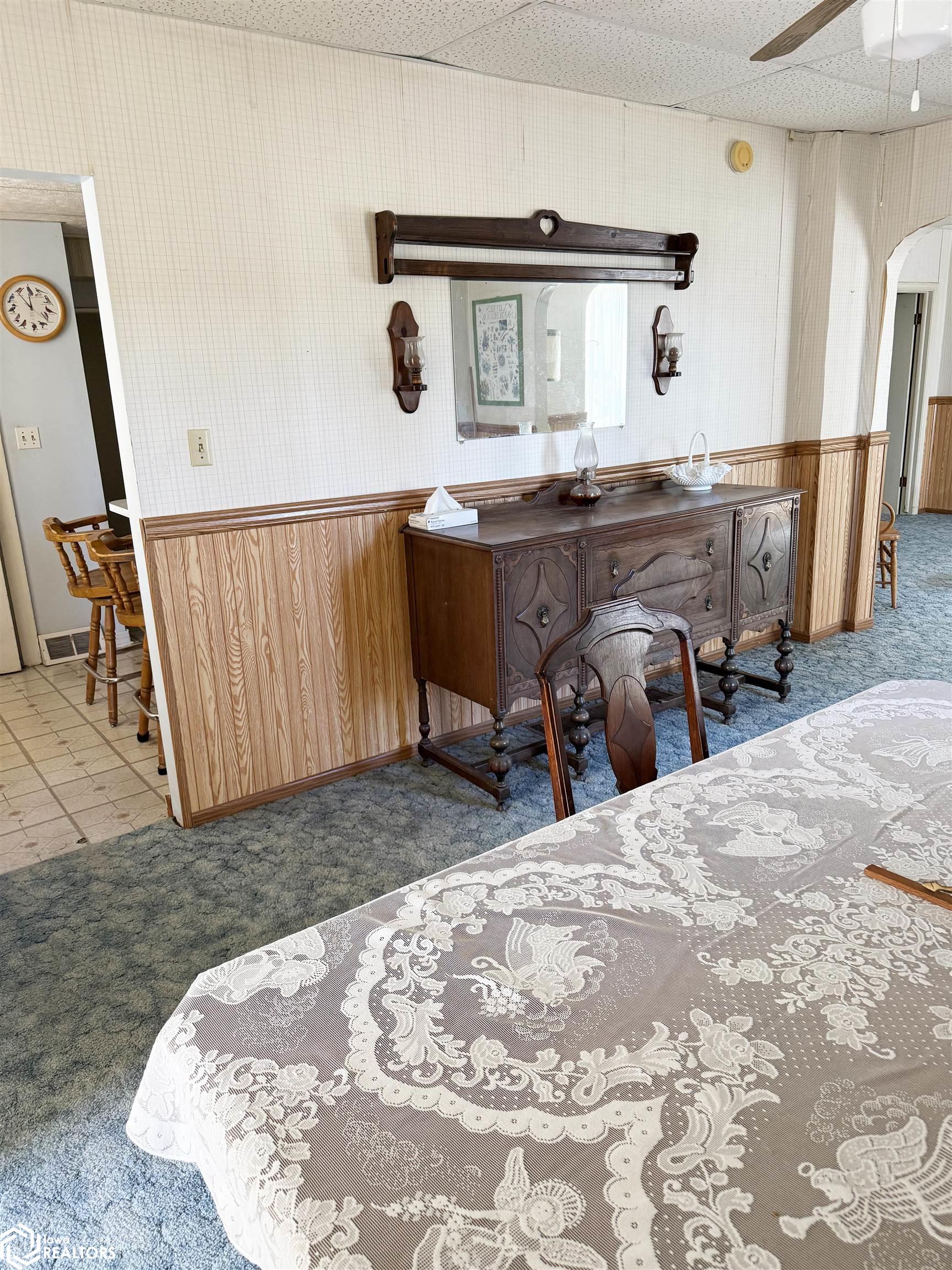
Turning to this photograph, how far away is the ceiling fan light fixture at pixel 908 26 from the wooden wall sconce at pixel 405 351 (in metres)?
1.78

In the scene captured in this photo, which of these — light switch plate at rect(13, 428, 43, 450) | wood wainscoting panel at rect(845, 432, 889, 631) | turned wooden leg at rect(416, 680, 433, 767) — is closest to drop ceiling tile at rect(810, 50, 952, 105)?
wood wainscoting panel at rect(845, 432, 889, 631)

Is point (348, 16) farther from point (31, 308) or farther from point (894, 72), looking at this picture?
point (31, 308)

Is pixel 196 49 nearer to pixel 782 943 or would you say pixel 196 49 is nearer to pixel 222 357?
pixel 222 357

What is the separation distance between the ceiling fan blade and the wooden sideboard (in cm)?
150

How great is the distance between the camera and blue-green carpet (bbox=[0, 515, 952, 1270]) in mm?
1658

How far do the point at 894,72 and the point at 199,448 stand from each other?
9.53 feet

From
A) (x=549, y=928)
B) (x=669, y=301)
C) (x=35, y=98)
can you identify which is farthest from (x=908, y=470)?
(x=549, y=928)

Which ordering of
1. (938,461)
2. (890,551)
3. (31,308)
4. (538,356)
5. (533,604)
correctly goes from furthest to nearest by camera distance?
(938,461)
(890,551)
(31,308)
(538,356)
(533,604)

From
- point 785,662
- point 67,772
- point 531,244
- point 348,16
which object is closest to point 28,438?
point 67,772

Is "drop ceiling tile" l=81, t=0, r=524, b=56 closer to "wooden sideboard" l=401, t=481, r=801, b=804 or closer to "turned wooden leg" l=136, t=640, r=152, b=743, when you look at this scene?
"wooden sideboard" l=401, t=481, r=801, b=804

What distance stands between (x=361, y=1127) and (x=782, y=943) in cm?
55

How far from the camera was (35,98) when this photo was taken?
7.87ft

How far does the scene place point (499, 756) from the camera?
3.15 m

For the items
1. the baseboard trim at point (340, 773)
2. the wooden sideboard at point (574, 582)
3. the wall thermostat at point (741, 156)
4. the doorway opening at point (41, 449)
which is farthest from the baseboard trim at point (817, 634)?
the doorway opening at point (41, 449)
